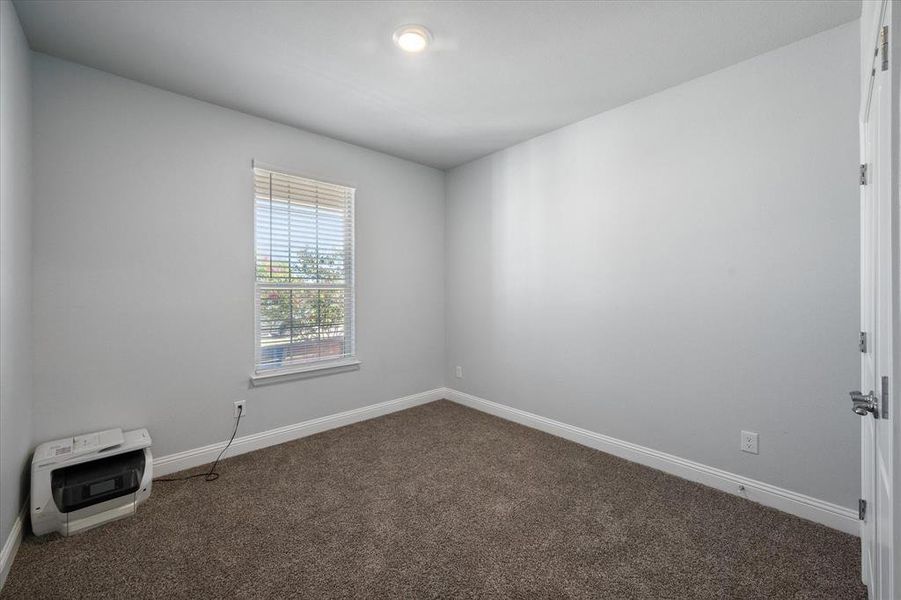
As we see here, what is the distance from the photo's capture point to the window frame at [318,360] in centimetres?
301

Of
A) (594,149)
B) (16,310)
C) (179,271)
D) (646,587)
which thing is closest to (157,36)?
(179,271)

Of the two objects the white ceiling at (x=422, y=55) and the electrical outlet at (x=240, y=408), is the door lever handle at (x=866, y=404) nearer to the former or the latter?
the white ceiling at (x=422, y=55)

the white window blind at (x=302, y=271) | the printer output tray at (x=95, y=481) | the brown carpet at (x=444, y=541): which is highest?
the white window blind at (x=302, y=271)

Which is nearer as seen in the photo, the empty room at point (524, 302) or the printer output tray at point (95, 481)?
the empty room at point (524, 302)

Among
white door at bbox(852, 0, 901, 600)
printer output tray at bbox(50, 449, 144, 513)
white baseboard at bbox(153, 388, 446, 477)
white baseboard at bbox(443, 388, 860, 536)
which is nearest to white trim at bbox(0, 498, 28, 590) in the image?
printer output tray at bbox(50, 449, 144, 513)

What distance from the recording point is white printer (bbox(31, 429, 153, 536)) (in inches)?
76.5

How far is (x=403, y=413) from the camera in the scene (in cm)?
388

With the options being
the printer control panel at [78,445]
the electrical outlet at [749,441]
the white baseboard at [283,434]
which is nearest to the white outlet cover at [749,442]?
the electrical outlet at [749,441]

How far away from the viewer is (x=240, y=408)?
9.68ft

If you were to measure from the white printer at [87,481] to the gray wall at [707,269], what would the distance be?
2826 mm

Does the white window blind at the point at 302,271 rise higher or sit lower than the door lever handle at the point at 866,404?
higher

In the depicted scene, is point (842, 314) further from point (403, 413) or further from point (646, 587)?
point (403, 413)

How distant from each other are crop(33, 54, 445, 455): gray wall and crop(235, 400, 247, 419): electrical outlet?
0.03 metres

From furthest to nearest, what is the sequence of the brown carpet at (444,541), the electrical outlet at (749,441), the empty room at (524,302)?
the electrical outlet at (749,441) → the empty room at (524,302) → the brown carpet at (444,541)
